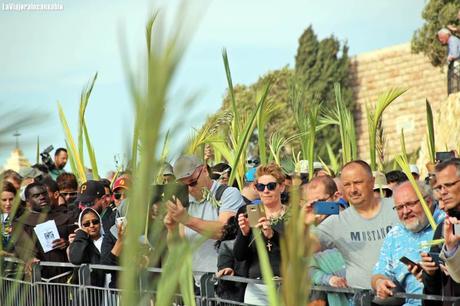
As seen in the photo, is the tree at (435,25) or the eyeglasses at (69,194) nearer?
the eyeglasses at (69,194)

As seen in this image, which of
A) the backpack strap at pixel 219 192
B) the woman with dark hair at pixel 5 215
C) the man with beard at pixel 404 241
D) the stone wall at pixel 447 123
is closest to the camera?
the woman with dark hair at pixel 5 215

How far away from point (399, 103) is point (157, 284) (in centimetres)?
4280

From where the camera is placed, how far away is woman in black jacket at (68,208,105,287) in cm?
691

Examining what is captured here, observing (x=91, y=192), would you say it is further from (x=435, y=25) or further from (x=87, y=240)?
(x=435, y=25)

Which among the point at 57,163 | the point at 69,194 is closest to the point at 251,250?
the point at 69,194

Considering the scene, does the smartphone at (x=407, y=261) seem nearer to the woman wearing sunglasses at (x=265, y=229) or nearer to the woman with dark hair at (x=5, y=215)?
the woman wearing sunglasses at (x=265, y=229)

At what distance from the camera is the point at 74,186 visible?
29.2 feet

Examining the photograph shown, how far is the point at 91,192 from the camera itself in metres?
7.56

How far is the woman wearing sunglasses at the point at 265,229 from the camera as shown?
5.14 meters

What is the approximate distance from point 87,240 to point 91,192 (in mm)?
628

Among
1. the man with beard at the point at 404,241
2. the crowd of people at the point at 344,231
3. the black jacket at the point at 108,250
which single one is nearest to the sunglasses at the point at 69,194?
the crowd of people at the point at 344,231

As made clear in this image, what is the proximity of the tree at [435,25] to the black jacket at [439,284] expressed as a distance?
28882 millimetres

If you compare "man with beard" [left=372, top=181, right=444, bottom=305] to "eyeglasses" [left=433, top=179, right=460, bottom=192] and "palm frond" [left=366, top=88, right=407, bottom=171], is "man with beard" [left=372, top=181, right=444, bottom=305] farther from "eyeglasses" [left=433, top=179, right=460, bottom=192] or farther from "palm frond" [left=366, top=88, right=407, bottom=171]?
"palm frond" [left=366, top=88, right=407, bottom=171]

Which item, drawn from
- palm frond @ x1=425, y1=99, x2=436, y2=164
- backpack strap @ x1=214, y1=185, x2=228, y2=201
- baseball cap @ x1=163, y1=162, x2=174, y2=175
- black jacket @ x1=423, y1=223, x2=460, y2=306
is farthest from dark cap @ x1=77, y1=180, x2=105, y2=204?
baseball cap @ x1=163, y1=162, x2=174, y2=175
